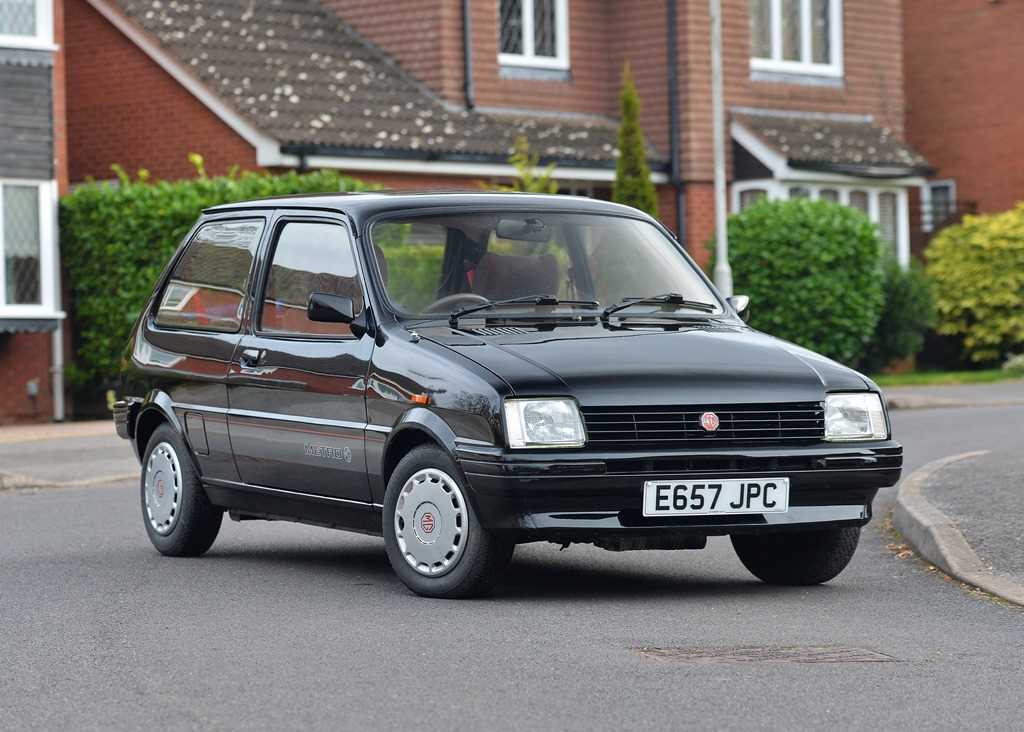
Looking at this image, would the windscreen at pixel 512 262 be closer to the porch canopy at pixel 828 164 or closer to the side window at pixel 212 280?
the side window at pixel 212 280

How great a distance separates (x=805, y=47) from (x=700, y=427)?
25896 mm

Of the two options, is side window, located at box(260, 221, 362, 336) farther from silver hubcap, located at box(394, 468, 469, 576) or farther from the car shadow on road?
the car shadow on road

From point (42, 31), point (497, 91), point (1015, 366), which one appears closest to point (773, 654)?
point (42, 31)

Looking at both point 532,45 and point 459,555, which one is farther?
point 532,45

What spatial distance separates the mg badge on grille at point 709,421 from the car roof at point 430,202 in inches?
71.4

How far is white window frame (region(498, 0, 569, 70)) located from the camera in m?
31.3

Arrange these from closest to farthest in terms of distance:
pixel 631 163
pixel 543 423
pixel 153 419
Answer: pixel 543 423, pixel 153 419, pixel 631 163

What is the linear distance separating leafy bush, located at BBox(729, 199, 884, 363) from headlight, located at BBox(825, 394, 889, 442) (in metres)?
18.9

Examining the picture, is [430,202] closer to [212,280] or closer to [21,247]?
[212,280]

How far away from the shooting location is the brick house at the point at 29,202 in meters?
24.8

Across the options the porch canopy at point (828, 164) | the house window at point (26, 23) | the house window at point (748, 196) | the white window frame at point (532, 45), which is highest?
the white window frame at point (532, 45)

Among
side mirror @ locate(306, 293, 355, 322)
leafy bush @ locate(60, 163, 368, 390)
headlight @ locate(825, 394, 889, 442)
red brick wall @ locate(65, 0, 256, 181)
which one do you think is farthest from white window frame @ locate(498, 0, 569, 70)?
headlight @ locate(825, 394, 889, 442)

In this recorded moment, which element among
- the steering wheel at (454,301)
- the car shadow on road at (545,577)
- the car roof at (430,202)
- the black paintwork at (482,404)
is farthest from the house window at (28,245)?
the steering wheel at (454,301)

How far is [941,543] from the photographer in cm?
1038
